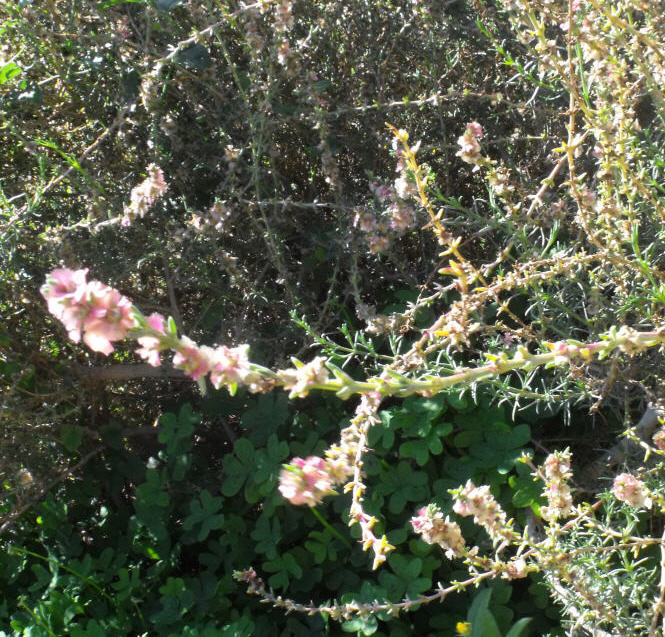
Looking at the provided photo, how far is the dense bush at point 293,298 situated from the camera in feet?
5.71

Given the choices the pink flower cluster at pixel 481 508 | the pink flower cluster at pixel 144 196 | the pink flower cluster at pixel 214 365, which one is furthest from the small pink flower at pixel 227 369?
the pink flower cluster at pixel 144 196

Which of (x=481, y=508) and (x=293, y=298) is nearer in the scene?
(x=481, y=508)

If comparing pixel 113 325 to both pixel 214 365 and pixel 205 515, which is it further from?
pixel 205 515

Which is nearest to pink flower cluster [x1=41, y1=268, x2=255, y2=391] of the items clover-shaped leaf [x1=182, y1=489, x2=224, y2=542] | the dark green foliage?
the dark green foliage

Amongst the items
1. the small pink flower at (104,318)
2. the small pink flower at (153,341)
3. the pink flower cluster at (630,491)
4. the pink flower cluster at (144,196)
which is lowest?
the pink flower cluster at (630,491)

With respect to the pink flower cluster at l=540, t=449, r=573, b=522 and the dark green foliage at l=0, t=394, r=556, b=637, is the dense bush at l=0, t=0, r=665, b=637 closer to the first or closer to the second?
the dark green foliage at l=0, t=394, r=556, b=637

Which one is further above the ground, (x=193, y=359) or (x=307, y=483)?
(x=193, y=359)

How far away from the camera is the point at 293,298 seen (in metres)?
1.97

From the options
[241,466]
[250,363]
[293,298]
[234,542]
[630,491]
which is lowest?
[234,542]

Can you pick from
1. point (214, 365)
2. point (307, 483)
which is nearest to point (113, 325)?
point (214, 365)

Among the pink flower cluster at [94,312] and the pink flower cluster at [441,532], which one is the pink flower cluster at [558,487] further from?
the pink flower cluster at [94,312]

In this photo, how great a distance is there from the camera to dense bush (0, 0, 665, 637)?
1.74 metres

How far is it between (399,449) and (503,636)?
47 cm

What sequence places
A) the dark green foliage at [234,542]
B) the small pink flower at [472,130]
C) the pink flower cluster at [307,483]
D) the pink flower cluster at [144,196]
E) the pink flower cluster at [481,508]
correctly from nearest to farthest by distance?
the pink flower cluster at [307,483] → the pink flower cluster at [481,508] → the small pink flower at [472,130] → the pink flower cluster at [144,196] → the dark green foliage at [234,542]
